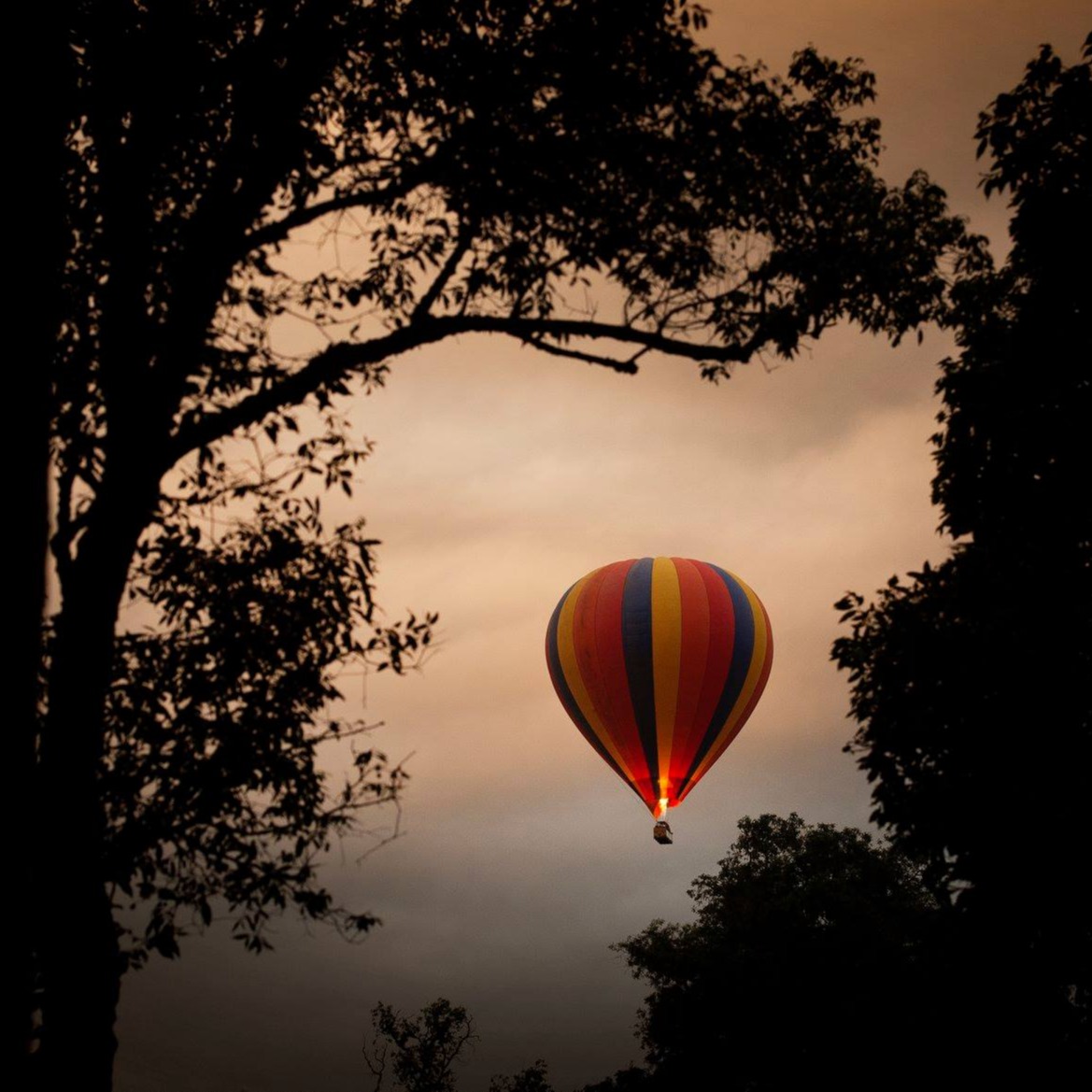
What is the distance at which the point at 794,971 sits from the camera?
3488 cm

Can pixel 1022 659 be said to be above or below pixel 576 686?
below

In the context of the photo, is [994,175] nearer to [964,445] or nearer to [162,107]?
[964,445]

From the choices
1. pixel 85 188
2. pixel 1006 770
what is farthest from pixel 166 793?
pixel 1006 770

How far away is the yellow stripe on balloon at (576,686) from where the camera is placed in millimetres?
27172

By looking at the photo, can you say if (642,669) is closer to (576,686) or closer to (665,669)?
(665,669)

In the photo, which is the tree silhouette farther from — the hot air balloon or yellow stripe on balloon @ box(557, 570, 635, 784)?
the hot air balloon

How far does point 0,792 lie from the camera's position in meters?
3.17

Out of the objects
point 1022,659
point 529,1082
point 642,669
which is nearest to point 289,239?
point 1022,659

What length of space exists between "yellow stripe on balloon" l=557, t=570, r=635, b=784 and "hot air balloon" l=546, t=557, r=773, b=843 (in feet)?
0.12

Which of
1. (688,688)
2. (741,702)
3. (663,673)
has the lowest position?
(741,702)

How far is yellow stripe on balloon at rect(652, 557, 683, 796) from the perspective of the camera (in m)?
26.1

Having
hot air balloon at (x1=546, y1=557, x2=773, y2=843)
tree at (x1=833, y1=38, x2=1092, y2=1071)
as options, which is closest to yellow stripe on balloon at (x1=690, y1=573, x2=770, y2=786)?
hot air balloon at (x1=546, y1=557, x2=773, y2=843)

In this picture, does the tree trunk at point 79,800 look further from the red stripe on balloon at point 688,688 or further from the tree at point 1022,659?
the red stripe on balloon at point 688,688

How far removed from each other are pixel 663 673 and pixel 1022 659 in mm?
13940
